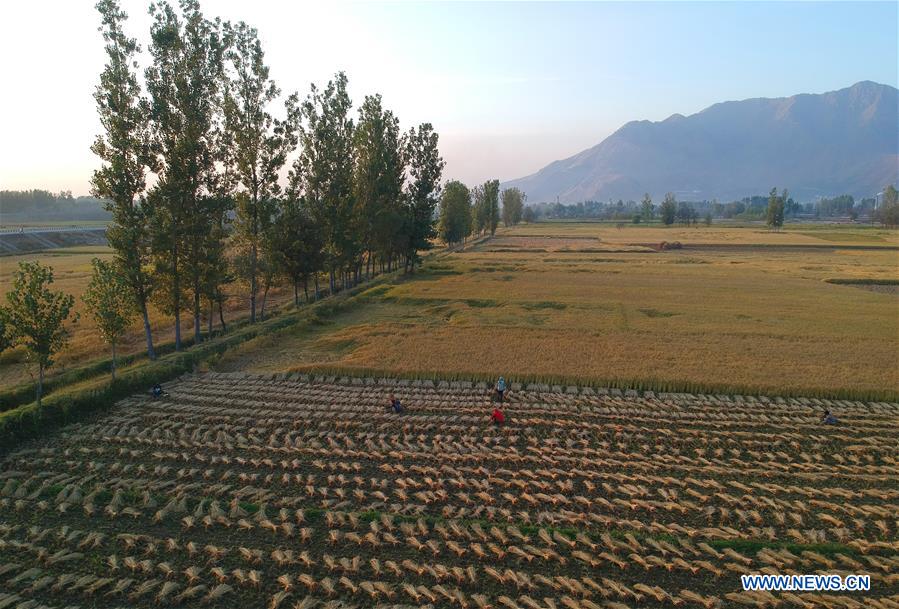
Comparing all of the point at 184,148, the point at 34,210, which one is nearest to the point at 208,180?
the point at 184,148

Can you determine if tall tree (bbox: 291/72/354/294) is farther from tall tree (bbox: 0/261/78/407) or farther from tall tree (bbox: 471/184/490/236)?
tall tree (bbox: 471/184/490/236)

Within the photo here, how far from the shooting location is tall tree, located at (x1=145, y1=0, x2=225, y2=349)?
30312 mm

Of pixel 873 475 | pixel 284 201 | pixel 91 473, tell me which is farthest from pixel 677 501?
pixel 284 201

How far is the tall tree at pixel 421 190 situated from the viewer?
65.1 m

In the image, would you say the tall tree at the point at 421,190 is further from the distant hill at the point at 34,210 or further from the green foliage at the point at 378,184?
the distant hill at the point at 34,210

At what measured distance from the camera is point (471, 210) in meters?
127

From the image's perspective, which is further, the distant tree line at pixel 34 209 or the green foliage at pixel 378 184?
the distant tree line at pixel 34 209

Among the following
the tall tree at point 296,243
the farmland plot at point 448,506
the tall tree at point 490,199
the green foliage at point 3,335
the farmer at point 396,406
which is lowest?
the farmland plot at point 448,506

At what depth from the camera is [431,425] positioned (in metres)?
20.5

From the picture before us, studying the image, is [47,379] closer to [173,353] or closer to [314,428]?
[173,353]

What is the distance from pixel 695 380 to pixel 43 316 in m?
28.6

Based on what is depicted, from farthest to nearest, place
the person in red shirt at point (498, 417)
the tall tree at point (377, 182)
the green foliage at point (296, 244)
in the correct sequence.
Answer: the tall tree at point (377, 182)
the green foliage at point (296, 244)
the person in red shirt at point (498, 417)

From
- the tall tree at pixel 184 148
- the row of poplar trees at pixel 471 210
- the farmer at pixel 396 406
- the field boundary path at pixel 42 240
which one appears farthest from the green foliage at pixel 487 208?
the farmer at pixel 396 406

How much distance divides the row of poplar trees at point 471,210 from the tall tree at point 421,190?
24415 mm
